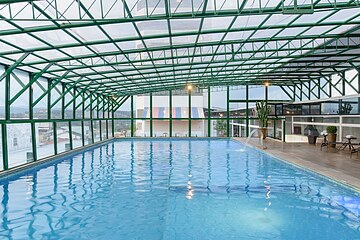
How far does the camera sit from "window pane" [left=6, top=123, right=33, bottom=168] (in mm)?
9484

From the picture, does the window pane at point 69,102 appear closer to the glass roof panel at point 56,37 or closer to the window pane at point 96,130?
the window pane at point 96,130

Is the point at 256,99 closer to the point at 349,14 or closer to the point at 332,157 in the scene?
the point at 332,157

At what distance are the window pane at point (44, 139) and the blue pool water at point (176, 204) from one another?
1491 millimetres

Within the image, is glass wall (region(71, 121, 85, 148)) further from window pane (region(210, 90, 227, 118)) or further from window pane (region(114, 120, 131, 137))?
window pane (region(210, 90, 227, 118))

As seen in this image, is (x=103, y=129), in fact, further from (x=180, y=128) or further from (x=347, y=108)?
(x=347, y=108)

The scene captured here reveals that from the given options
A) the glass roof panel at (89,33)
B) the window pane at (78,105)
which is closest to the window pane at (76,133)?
the window pane at (78,105)

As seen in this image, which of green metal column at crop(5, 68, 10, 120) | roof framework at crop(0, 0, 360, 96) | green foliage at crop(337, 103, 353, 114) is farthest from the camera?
green foliage at crop(337, 103, 353, 114)

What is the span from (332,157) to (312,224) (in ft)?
22.2

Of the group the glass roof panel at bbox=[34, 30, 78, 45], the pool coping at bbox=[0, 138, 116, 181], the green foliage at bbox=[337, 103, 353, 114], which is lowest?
the pool coping at bbox=[0, 138, 116, 181]

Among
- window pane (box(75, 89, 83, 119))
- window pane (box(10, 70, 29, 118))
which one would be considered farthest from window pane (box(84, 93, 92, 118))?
window pane (box(10, 70, 29, 118))

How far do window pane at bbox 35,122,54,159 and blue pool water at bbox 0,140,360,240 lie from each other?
1.49 meters

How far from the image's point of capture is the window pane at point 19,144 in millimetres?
9484

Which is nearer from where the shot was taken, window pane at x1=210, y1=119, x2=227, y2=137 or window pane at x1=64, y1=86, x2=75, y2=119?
window pane at x1=64, y1=86, x2=75, y2=119

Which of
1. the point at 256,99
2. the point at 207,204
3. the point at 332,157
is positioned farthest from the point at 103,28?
the point at 256,99
